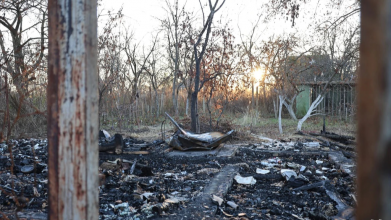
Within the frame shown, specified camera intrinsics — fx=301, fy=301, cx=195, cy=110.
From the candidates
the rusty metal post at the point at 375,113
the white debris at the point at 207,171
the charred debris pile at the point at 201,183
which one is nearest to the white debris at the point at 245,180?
the charred debris pile at the point at 201,183

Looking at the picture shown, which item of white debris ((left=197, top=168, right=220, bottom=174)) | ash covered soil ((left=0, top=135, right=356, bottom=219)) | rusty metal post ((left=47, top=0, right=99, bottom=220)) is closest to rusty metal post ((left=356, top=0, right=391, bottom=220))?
rusty metal post ((left=47, top=0, right=99, bottom=220))

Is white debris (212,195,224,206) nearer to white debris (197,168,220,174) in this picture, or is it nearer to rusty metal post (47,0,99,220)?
white debris (197,168,220,174)

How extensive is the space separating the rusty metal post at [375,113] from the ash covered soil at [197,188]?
1.90 m

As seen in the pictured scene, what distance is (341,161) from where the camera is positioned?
6676 millimetres

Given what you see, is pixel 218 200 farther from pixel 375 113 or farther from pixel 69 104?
pixel 375 113

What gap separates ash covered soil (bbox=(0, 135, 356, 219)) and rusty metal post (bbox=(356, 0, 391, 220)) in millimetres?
1898

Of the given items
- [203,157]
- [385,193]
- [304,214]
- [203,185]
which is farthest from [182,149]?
[385,193]

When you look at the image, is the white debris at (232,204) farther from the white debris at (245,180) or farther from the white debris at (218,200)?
the white debris at (245,180)

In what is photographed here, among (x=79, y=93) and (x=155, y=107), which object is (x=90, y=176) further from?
(x=155, y=107)

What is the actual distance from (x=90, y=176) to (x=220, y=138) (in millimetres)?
7198

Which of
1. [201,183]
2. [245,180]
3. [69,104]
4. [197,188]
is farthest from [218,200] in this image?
[69,104]

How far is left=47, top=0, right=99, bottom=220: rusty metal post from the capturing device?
4.56ft

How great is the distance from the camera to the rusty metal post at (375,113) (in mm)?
534

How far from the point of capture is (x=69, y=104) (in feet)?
4.57
